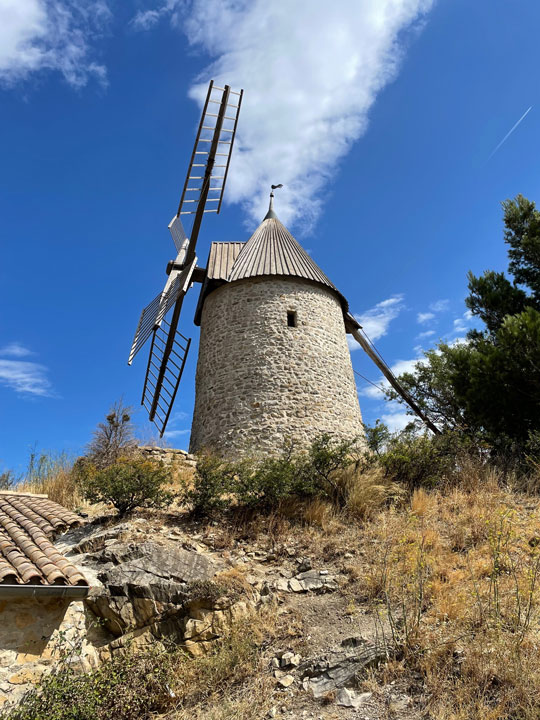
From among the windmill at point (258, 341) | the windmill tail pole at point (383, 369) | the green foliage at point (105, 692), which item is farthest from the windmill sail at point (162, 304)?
the green foliage at point (105, 692)

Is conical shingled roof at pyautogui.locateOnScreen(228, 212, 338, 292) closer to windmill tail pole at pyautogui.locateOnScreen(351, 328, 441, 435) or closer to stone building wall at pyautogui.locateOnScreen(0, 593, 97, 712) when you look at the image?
windmill tail pole at pyautogui.locateOnScreen(351, 328, 441, 435)

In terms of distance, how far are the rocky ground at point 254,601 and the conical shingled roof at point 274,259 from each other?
642 centimetres

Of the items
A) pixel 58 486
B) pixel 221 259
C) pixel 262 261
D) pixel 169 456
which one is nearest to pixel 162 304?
pixel 221 259

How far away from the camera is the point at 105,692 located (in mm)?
4020

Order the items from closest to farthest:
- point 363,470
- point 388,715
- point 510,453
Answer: point 388,715
point 363,470
point 510,453

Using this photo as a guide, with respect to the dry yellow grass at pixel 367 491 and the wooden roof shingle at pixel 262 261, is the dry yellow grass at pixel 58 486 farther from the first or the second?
the wooden roof shingle at pixel 262 261

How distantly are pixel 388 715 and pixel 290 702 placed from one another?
845mm

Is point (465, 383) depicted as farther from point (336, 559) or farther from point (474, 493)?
point (336, 559)

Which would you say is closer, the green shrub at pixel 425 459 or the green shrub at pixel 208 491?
the green shrub at pixel 208 491

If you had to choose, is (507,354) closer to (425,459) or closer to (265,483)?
(425,459)

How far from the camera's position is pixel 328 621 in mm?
4719

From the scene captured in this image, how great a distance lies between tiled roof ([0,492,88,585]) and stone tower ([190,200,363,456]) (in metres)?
3.77

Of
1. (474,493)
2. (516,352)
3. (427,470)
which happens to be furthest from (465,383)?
(474,493)

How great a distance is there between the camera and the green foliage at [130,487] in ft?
21.6
